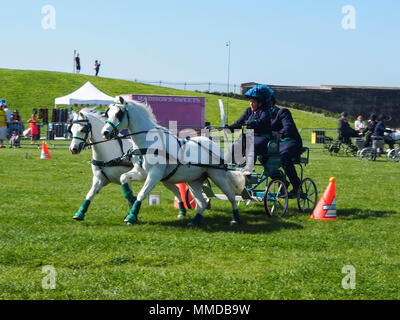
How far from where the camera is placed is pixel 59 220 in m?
9.37

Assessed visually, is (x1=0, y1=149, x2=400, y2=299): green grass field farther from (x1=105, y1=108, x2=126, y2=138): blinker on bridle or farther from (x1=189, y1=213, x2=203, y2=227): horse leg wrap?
(x1=105, y1=108, x2=126, y2=138): blinker on bridle

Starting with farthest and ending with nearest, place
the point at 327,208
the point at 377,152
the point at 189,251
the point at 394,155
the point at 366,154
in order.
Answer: the point at 366,154 < the point at 394,155 < the point at 377,152 < the point at 327,208 < the point at 189,251

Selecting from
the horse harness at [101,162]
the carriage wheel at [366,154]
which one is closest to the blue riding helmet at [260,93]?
the horse harness at [101,162]

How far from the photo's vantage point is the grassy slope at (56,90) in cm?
5053

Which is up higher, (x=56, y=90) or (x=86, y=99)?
(x=56, y=90)

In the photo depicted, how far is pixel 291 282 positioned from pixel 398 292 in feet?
3.78

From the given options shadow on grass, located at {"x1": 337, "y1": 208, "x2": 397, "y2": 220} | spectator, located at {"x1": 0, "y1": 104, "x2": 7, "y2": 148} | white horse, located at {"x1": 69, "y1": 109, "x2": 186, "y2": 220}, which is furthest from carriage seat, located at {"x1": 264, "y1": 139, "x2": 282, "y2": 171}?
spectator, located at {"x1": 0, "y1": 104, "x2": 7, "y2": 148}

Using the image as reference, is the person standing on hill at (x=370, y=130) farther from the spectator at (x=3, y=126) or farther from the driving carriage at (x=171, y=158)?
the spectator at (x=3, y=126)

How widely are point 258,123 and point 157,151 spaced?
2119 millimetres

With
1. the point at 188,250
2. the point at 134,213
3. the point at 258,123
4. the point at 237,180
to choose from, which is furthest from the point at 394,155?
the point at 188,250

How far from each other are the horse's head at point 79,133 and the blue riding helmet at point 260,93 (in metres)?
2.89

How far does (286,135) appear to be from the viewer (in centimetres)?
1072

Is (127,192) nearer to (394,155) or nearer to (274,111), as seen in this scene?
(274,111)
